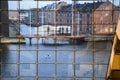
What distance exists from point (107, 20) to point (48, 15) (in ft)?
4.32

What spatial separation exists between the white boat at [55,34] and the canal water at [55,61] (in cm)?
13

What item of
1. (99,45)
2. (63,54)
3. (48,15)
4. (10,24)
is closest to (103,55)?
(99,45)

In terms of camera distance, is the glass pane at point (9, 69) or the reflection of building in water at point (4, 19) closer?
the reflection of building in water at point (4, 19)

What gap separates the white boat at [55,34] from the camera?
10484 millimetres

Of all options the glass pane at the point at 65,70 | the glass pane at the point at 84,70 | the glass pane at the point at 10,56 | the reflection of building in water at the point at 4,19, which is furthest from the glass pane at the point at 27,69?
the glass pane at the point at 84,70

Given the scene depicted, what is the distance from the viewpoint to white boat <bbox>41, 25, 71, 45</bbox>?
10.5m

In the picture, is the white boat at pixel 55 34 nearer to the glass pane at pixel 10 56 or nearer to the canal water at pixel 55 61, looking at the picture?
the canal water at pixel 55 61

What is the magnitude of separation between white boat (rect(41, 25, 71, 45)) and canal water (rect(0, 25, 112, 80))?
0.13 metres

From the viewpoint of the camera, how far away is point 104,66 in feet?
35.4

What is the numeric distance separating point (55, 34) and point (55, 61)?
2.10 ft

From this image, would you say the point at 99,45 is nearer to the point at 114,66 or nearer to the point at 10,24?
the point at 114,66

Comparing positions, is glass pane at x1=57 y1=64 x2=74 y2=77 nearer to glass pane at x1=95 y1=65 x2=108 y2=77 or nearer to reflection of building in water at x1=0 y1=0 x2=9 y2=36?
glass pane at x1=95 y1=65 x2=108 y2=77

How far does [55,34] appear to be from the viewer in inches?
414

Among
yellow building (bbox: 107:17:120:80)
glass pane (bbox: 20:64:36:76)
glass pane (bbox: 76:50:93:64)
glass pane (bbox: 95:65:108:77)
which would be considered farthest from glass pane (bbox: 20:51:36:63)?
yellow building (bbox: 107:17:120:80)
